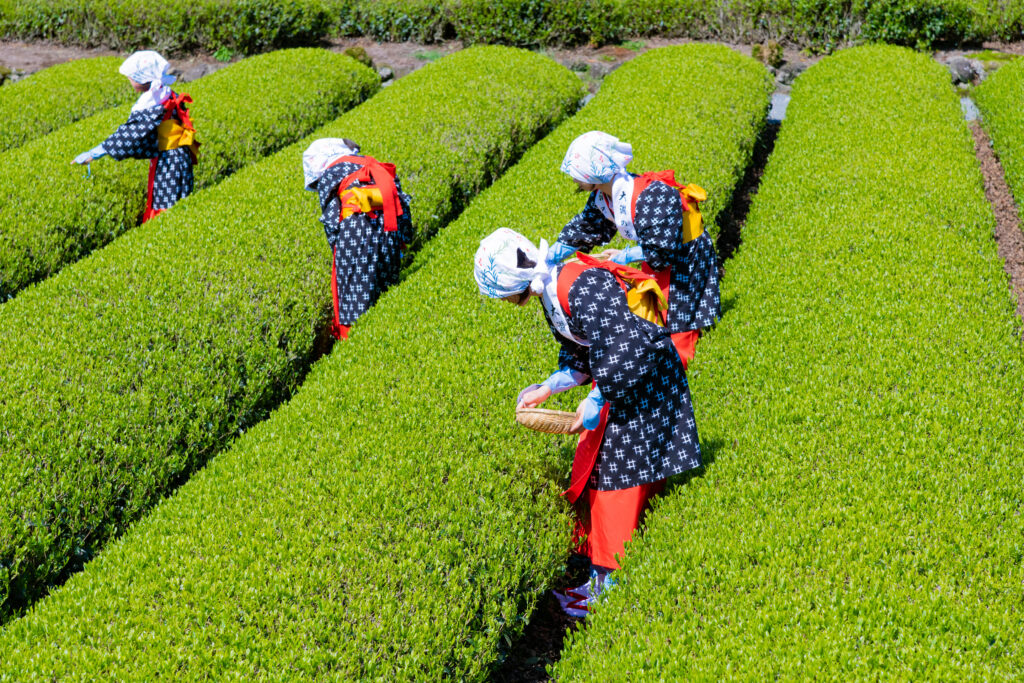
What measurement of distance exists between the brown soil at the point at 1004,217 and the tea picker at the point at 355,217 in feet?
18.1

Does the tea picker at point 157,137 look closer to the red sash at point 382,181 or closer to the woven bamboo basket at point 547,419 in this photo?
the red sash at point 382,181

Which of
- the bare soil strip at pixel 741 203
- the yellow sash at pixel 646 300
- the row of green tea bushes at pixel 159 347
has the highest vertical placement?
the yellow sash at pixel 646 300

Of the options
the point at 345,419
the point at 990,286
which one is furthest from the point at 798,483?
the point at 990,286

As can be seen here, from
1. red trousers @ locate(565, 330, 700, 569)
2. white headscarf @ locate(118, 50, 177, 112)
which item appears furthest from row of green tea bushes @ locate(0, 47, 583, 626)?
red trousers @ locate(565, 330, 700, 569)

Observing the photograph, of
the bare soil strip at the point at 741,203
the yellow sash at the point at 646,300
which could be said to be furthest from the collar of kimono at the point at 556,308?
the bare soil strip at the point at 741,203

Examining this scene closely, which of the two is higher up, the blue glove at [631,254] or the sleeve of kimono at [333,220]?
the blue glove at [631,254]

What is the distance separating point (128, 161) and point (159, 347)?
15.6ft

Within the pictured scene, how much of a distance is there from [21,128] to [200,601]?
10763mm

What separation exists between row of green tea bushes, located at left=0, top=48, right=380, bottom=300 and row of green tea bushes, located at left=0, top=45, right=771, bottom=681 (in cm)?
437

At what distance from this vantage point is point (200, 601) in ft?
14.8

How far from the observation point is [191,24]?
1736 cm

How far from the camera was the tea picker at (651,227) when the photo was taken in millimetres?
5816

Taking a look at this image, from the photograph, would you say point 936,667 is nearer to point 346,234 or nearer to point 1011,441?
point 1011,441

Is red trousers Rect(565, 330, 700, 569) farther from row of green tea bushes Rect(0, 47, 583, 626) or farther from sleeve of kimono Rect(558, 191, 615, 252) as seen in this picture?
row of green tea bushes Rect(0, 47, 583, 626)
